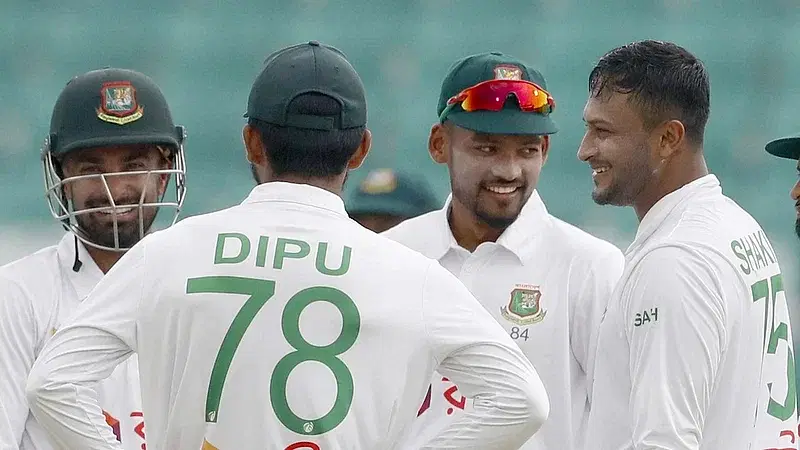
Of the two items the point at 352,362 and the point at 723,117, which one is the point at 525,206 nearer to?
the point at 352,362

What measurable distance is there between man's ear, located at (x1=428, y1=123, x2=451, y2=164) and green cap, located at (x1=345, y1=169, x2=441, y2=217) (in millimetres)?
1019

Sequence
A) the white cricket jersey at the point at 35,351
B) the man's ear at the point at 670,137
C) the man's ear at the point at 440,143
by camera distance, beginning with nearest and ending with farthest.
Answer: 1. the man's ear at the point at 670,137
2. the white cricket jersey at the point at 35,351
3. the man's ear at the point at 440,143

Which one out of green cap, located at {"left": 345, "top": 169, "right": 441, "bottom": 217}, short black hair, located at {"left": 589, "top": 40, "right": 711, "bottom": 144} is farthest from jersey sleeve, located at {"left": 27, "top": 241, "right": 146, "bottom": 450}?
green cap, located at {"left": 345, "top": 169, "right": 441, "bottom": 217}

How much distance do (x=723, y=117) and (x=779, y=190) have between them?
585 mm

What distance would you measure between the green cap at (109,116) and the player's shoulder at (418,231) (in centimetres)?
64

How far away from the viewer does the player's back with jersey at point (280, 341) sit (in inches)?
97.0

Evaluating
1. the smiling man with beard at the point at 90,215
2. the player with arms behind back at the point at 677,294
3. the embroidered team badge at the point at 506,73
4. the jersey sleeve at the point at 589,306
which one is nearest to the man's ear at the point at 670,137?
the player with arms behind back at the point at 677,294

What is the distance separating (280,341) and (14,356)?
101cm

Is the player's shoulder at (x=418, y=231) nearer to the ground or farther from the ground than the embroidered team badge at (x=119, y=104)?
nearer to the ground

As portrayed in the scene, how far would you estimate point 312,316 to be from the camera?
8.14 ft

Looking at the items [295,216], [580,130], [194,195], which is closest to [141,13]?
[194,195]

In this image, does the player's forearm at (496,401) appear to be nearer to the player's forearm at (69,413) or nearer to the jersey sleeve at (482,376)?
the jersey sleeve at (482,376)

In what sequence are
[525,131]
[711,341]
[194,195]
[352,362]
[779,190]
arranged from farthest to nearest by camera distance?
1. [779,190]
2. [194,195]
3. [525,131]
4. [711,341]
5. [352,362]

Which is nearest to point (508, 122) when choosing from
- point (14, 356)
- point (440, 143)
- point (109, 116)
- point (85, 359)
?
point (440, 143)
